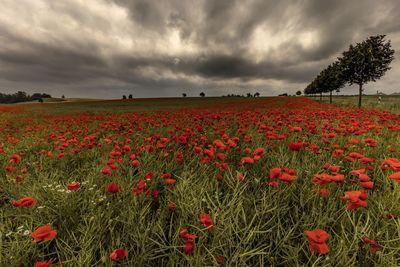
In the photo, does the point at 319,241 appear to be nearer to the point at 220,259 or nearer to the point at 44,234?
the point at 220,259

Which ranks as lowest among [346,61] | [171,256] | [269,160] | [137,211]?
[171,256]

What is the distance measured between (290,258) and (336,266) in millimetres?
283

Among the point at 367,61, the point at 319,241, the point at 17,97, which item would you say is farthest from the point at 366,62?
the point at 17,97

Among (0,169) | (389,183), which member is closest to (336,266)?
(389,183)

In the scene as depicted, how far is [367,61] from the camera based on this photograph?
21.5m

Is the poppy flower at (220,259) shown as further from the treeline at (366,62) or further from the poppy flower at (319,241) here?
the treeline at (366,62)

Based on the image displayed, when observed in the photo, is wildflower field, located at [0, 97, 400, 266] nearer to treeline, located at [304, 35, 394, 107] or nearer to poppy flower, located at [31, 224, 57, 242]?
poppy flower, located at [31, 224, 57, 242]

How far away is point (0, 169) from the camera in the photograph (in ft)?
12.0

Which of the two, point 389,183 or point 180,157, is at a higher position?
point 180,157

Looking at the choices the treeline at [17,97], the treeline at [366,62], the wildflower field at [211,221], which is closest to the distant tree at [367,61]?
the treeline at [366,62]

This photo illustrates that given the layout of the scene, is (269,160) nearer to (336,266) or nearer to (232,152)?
(232,152)

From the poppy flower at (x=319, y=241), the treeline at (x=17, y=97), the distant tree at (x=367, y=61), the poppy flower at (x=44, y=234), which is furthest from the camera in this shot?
the treeline at (x=17, y=97)

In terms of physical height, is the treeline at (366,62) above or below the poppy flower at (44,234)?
above

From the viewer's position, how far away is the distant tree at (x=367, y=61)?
827 inches
